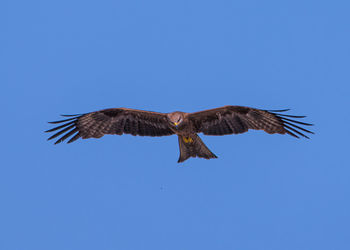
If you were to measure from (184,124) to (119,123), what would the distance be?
1.82 m

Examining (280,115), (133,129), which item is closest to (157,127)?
(133,129)

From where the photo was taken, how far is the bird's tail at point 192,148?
10.2 m

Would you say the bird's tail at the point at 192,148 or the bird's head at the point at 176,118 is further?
the bird's tail at the point at 192,148

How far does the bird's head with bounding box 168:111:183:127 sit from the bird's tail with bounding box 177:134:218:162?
2.23ft

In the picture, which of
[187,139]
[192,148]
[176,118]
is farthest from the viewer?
[192,148]

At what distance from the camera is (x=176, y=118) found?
31.4 feet

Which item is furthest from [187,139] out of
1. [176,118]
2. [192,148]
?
[176,118]

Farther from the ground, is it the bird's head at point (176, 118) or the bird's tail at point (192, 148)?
the bird's head at point (176, 118)

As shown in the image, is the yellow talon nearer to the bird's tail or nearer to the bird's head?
the bird's tail

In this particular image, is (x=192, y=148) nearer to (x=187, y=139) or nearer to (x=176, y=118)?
(x=187, y=139)

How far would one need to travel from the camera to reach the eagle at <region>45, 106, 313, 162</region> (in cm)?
993

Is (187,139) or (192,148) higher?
(187,139)

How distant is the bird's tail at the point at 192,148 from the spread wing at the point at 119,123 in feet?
1.51

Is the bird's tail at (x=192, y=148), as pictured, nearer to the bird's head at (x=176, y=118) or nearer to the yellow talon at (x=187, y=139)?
the yellow talon at (x=187, y=139)
